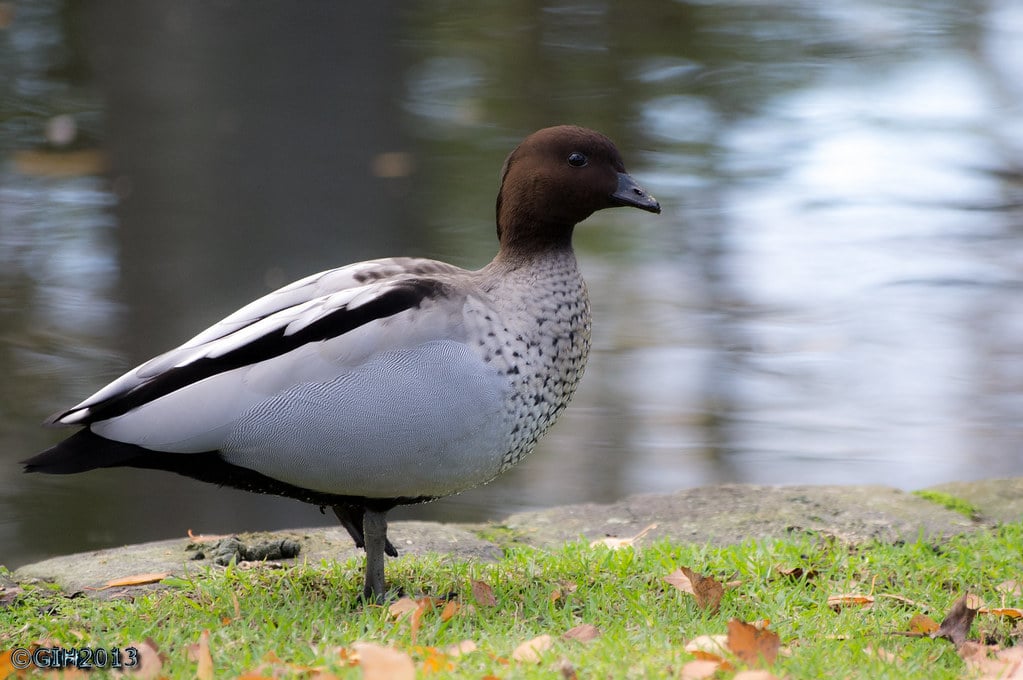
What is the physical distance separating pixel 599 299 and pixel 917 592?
4292mm

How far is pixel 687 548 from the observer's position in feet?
13.0

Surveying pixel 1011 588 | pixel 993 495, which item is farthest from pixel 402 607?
pixel 993 495

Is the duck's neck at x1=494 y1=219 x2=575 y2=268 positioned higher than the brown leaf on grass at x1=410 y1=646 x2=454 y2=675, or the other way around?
the duck's neck at x1=494 y1=219 x2=575 y2=268

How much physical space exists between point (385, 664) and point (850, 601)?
1.42 metres

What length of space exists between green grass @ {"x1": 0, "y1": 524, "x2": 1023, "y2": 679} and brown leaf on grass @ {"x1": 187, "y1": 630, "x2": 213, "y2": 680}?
0.02 m

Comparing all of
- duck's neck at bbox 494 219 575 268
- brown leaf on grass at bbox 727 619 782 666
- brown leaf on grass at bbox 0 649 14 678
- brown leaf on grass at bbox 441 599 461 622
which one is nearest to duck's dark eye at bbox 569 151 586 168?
duck's neck at bbox 494 219 575 268

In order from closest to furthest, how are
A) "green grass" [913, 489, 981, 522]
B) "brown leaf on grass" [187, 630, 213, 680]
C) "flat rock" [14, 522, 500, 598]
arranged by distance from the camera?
"brown leaf on grass" [187, 630, 213, 680] → "flat rock" [14, 522, 500, 598] → "green grass" [913, 489, 981, 522]

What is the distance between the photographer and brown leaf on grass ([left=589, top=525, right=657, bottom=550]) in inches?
158

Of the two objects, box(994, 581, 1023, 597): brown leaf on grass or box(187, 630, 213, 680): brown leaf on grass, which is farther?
box(994, 581, 1023, 597): brown leaf on grass

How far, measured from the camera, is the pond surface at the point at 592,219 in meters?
6.27

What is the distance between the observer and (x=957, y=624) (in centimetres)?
312

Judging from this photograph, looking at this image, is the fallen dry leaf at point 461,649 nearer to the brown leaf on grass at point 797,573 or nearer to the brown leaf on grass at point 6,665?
the brown leaf on grass at point 6,665

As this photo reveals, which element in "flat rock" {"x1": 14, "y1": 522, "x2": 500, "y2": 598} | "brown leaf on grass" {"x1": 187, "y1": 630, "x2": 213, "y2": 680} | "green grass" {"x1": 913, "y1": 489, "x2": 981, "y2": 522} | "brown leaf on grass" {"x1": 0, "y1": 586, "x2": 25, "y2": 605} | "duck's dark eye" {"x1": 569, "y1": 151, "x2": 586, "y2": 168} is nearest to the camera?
"brown leaf on grass" {"x1": 187, "y1": 630, "x2": 213, "y2": 680}

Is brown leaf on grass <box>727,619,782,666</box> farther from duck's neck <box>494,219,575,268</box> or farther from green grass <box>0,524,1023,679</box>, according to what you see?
duck's neck <box>494,219,575,268</box>
